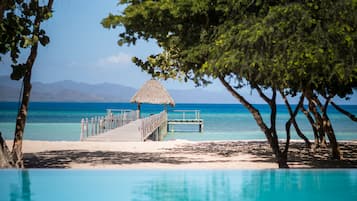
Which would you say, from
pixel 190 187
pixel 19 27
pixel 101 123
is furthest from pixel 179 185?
pixel 101 123

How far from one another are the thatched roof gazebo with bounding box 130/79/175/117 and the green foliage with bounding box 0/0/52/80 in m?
16.0

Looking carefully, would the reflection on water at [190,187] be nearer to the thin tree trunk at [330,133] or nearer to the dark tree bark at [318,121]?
the thin tree trunk at [330,133]

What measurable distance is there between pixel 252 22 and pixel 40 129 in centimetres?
2386

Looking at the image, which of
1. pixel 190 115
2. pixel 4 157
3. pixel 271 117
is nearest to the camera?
pixel 4 157

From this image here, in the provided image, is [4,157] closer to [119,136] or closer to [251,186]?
[251,186]

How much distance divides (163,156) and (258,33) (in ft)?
23.7

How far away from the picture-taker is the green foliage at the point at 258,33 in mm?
5492

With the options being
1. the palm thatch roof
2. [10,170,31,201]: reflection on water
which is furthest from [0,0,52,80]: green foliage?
the palm thatch roof

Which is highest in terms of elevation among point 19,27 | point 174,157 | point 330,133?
point 19,27

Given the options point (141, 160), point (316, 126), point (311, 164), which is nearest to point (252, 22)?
point (311, 164)

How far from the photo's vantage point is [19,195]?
5.36 meters

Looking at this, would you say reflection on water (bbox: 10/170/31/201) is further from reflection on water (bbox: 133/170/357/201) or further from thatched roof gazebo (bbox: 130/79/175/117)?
thatched roof gazebo (bbox: 130/79/175/117)

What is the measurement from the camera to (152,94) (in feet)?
81.5

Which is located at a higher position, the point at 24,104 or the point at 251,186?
the point at 24,104
